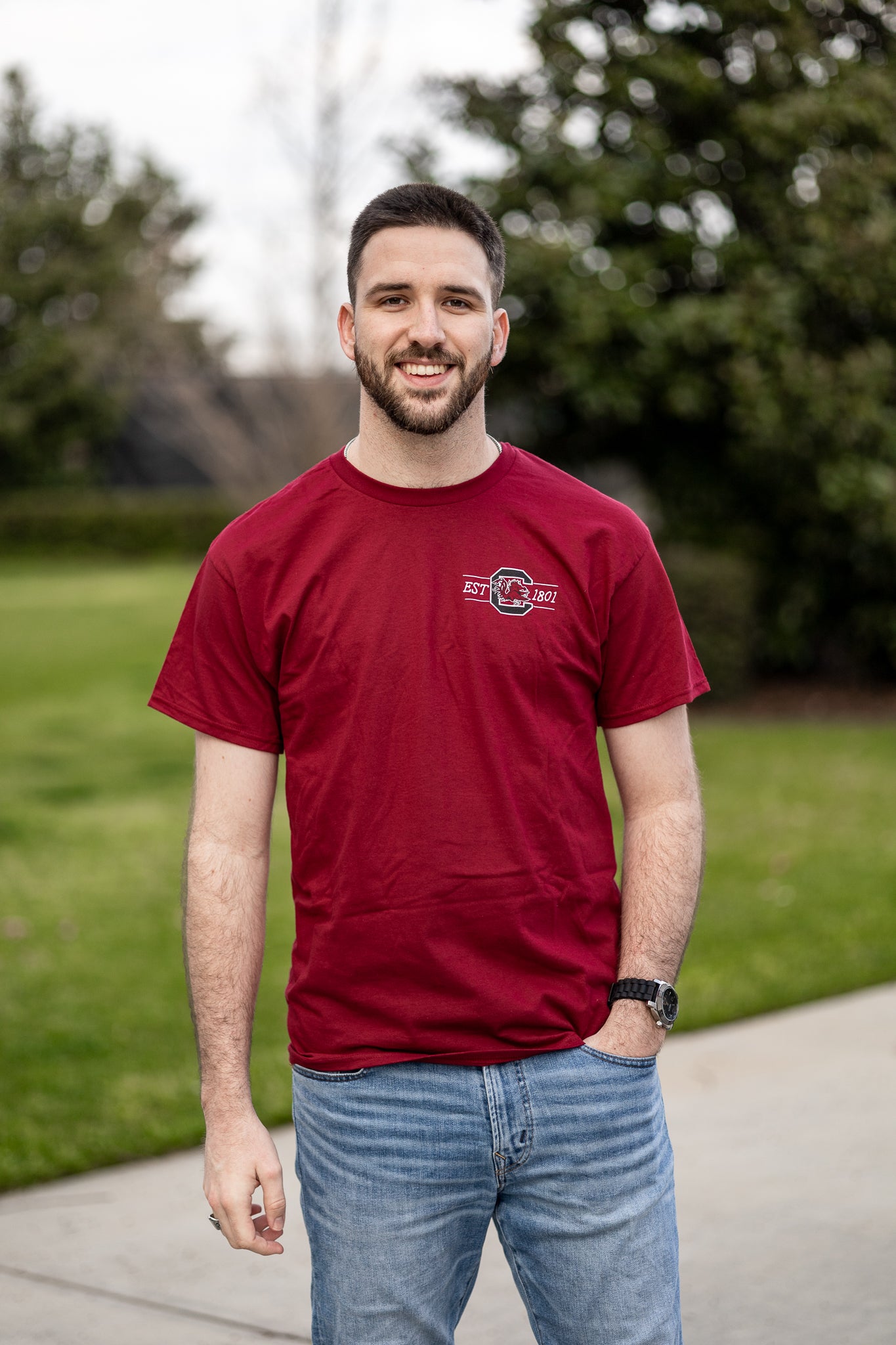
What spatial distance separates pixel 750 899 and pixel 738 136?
7.95 meters

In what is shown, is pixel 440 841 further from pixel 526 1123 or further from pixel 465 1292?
pixel 465 1292

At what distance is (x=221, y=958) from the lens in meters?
2.18

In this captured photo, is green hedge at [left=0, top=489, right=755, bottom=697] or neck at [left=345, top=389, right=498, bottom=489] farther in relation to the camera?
green hedge at [left=0, top=489, right=755, bottom=697]

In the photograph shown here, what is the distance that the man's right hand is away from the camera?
2.07 m

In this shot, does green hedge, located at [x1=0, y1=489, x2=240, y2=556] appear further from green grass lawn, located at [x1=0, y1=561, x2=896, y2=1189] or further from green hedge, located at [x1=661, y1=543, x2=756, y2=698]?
green hedge, located at [x1=661, y1=543, x2=756, y2=698]

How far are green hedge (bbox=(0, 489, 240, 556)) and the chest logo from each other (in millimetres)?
30840

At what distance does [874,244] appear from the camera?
12266 mm

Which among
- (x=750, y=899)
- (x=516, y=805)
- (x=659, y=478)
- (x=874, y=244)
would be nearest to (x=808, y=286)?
(x=874, y=244)

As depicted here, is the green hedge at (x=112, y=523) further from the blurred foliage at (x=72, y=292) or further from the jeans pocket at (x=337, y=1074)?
the jeans pocket at (x=337, y=1074)

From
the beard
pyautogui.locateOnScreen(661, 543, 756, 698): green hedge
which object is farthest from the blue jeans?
pyautogui.locateOnScreen(661, 543, 756, 698): green hedge

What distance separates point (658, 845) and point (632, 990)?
216 millimetres

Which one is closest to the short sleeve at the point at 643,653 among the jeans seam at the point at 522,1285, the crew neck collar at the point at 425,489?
the crew neck collar at the point at 425,489

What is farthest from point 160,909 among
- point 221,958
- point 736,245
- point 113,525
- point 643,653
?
point 113,525

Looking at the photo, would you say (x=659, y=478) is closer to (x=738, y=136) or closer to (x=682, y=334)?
(x=682, y=334)
